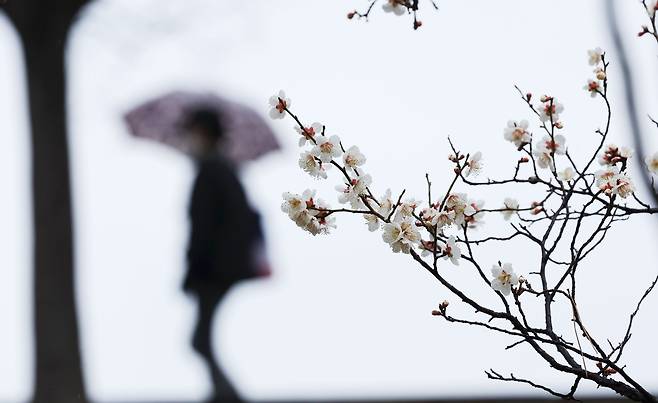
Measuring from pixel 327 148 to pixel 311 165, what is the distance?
1.2 inches

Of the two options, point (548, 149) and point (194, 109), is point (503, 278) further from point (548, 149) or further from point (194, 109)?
point (194, 109)

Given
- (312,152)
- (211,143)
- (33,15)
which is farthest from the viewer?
(211,143)

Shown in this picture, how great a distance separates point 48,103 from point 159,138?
518mm

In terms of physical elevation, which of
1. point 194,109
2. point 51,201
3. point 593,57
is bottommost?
point 593,57

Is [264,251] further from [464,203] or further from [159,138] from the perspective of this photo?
[464,203]

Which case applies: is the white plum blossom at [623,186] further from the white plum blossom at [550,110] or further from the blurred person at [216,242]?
the blurred person at [216,242]

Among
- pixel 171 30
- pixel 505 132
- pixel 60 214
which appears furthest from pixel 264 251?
pixel 505 132

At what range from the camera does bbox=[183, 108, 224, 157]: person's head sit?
387cm

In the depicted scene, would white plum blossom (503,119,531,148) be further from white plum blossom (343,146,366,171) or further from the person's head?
the person's head

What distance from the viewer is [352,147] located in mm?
999

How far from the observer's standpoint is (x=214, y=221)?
12.1ft

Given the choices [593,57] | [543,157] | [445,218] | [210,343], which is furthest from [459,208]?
[210,343]

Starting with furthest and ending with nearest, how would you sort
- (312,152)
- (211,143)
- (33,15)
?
(211,143) < (33,15) < (312,152)

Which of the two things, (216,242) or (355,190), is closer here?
(355,190)
